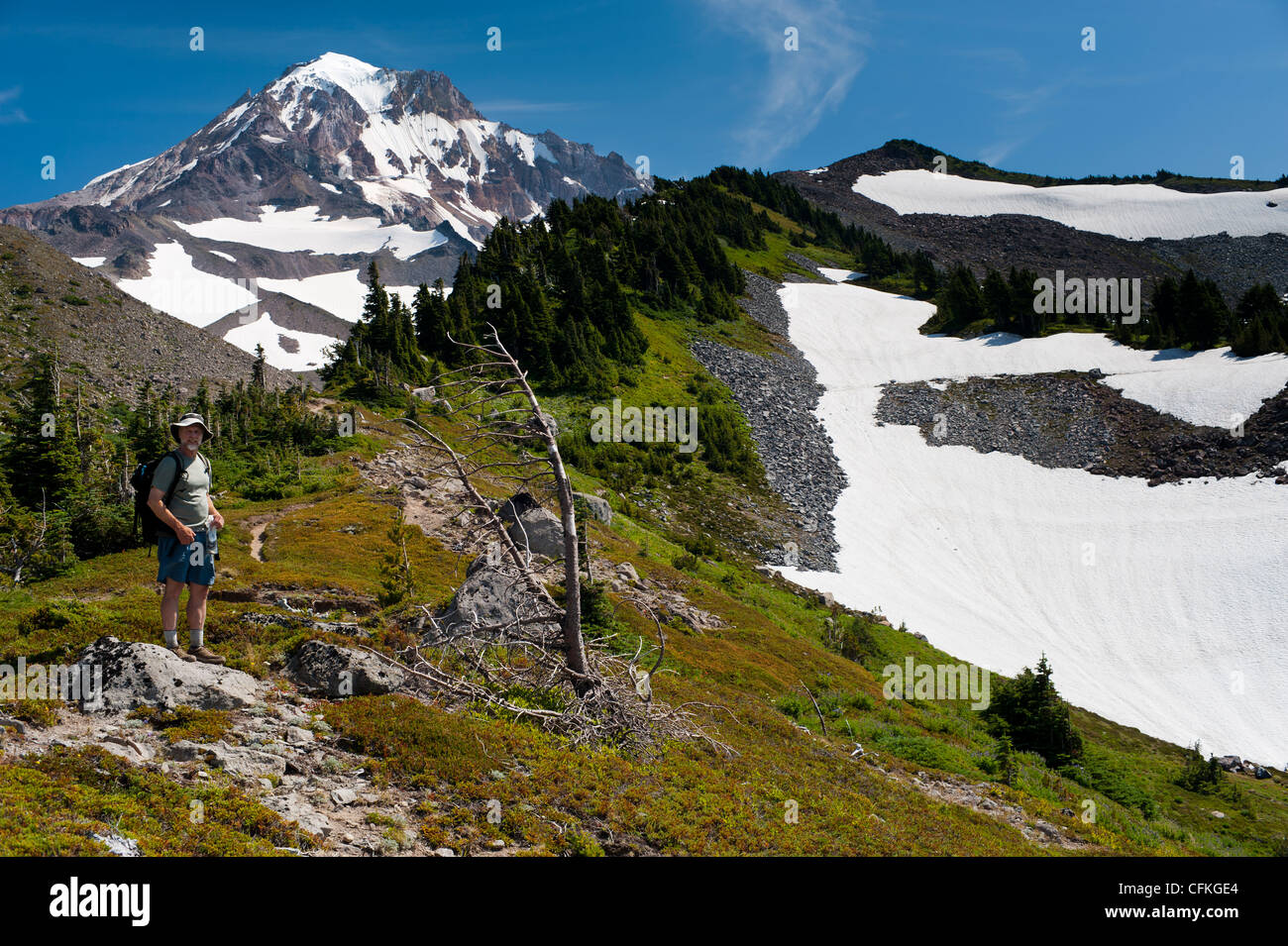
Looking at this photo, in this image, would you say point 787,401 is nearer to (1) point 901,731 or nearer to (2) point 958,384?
(2) point 958,384

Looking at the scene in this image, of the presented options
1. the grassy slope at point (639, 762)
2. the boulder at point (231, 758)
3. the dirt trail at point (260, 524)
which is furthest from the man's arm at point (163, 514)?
the dirt trail at point (260, 524)

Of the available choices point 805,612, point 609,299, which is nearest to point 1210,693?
point 805,612

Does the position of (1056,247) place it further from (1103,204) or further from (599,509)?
(599,509)

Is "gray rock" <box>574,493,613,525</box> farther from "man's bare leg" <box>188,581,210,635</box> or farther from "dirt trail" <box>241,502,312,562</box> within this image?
"man's bare leg" <box>188,581,210,635</box>

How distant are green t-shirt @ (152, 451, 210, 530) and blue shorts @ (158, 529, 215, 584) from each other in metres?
0.18

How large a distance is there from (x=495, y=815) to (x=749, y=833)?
3.04 m

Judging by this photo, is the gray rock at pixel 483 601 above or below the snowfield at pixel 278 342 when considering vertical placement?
below

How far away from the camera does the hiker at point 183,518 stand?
7.61 metres

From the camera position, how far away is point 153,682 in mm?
7770

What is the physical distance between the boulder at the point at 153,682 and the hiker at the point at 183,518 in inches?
14.3

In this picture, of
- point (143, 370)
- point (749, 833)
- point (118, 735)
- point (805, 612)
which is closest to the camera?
point (118, 735)

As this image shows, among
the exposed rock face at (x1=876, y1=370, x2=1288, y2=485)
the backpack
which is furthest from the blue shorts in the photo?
the exposed rock face at (x1=876, y1=370, x2=1288, y2=485)

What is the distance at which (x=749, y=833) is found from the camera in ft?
25.9

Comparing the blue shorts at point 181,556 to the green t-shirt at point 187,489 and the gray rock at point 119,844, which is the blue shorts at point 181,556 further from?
the gray rock at point 119,844
